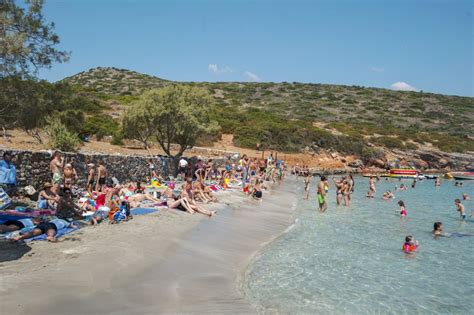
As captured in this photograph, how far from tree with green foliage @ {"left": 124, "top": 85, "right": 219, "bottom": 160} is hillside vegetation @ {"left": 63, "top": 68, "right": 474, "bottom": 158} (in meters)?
21.6

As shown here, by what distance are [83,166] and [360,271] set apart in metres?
10.9

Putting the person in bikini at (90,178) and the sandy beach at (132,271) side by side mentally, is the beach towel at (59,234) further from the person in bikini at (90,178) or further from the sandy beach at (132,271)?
the person in bikini at (90,178)

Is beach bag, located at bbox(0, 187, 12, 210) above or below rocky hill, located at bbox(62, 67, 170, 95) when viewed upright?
below

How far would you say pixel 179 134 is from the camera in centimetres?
2480

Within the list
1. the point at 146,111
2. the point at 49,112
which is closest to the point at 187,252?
the point at 49,112

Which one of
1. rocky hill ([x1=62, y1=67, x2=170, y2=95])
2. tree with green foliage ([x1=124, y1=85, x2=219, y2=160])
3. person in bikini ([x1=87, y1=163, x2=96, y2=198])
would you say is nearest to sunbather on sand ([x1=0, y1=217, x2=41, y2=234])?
person in bikini ([x1=87, y1=163, x2=96, y2=198])

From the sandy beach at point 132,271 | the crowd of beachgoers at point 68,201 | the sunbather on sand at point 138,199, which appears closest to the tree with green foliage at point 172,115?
the crowd of beachgoers at point 68,201

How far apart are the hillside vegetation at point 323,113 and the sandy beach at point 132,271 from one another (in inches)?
1462

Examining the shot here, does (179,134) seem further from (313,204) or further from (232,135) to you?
(232,135)

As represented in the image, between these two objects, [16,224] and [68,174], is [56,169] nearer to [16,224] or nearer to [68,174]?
[68,174]

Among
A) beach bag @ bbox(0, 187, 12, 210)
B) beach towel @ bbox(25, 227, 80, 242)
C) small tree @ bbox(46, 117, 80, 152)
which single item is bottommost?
beach towel @ bbox(25, 227, 80, 242)

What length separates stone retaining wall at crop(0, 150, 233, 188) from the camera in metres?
12.8

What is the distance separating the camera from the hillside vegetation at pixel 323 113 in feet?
171

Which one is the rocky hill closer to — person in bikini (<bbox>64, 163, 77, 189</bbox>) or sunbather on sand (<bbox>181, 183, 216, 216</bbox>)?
person in bikini (<bbox>64, 163, 77, 189</bbox>)
